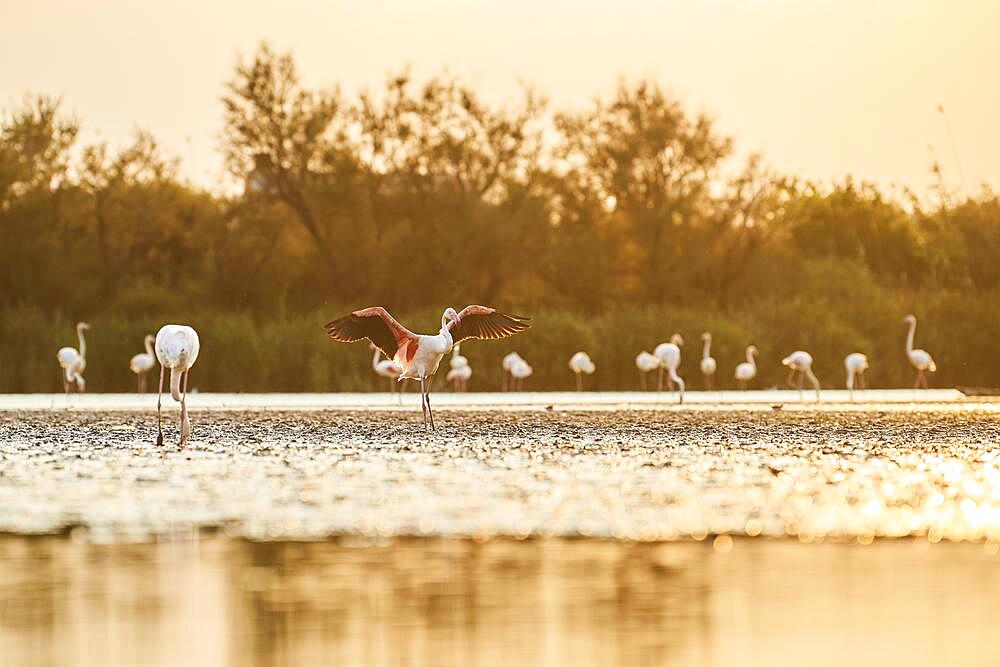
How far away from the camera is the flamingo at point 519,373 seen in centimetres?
3234

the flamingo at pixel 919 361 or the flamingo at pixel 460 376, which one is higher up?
the flamingo at pixel 919 361

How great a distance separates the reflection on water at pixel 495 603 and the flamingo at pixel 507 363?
75.3 feet

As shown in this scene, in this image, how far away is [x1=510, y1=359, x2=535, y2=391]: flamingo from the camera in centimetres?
3234

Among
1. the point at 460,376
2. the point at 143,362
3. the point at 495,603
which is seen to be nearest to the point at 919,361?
the point at 460,376

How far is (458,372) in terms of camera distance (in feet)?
106

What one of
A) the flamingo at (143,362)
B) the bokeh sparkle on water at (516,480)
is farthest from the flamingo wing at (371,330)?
the flamingo at (143,362)

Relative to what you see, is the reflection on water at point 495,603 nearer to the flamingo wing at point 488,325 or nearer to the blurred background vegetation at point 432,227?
the flamingo wing at point 488,325

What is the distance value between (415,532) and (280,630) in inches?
113

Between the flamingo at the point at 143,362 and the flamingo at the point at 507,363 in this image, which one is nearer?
the flamingo at the point at 143,362

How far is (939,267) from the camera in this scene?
4438 centimetres

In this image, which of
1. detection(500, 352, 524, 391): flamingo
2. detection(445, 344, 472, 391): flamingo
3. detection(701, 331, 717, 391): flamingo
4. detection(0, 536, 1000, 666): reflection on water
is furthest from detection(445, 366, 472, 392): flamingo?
Result: detection(0, 536, 1000, 666): reflection on water

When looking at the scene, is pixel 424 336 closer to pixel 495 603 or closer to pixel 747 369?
pixel 495 603

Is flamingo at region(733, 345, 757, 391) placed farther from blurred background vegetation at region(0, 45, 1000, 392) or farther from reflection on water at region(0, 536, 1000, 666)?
reflection on water at region(0, 536, 1000, 666)

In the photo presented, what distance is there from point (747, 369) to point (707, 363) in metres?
0.74
